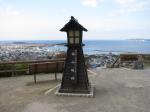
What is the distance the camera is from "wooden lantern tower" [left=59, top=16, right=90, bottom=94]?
6957 millimetres

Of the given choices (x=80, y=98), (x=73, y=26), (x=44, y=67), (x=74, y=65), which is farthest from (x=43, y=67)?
(x=80, y=98)

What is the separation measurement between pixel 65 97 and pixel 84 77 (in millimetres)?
813

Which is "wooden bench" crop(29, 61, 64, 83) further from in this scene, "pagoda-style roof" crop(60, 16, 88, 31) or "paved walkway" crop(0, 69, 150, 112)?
"pagoda-style roof" crop(60, 16, 88, 31)

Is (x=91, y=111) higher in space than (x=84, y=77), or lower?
lower

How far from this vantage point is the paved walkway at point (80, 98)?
18.8ft

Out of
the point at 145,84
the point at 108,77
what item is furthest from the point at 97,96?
the point at 108,77

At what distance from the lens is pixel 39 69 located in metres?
8.91

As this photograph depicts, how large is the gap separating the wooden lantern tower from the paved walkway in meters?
0.43

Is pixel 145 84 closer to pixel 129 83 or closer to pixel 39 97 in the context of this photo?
pixel 129 83

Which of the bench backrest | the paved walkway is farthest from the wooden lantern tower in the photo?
the bench backrest

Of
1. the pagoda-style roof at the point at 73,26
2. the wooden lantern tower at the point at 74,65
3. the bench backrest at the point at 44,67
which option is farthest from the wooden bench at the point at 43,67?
the pagoda-style roof at the point at 73,26

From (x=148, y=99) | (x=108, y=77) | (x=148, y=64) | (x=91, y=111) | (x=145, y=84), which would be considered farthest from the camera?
(x=148, y=64)

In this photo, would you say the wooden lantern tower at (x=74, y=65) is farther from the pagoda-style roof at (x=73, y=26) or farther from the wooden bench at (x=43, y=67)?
the wooden bench at (x=43, y=67)

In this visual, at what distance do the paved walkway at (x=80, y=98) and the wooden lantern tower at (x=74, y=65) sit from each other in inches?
16.8
